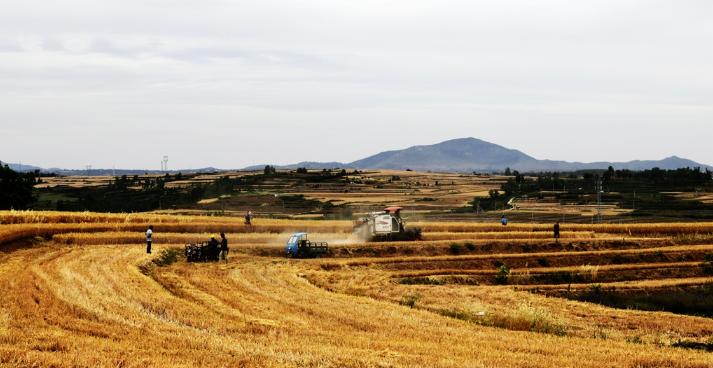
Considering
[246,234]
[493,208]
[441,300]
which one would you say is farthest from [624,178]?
[441,300]

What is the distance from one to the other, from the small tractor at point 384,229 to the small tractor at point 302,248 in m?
7.18

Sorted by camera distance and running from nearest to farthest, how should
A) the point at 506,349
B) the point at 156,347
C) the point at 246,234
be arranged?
1. the point at 156,347
2. the point at 506,349
3. the point at 246,234

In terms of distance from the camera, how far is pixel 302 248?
4534cm

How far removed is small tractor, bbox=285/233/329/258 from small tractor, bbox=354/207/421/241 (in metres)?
7.18

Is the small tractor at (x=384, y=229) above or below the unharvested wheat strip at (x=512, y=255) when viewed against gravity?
above

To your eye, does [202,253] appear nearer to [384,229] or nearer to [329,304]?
[329,304]

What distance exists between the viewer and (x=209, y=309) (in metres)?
22.8

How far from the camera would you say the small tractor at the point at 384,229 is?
173 ft

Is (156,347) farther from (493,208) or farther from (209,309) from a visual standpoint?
(493,208)

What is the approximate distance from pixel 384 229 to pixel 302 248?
941cm

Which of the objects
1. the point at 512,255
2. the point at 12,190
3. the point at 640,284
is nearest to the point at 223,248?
the point at 512,255

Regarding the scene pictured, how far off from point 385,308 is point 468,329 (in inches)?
174

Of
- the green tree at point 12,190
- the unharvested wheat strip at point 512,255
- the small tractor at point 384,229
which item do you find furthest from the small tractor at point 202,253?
the green tree at point 12,190

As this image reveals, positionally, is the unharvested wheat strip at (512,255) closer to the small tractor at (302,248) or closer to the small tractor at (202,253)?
the small tractor at (302,248)
